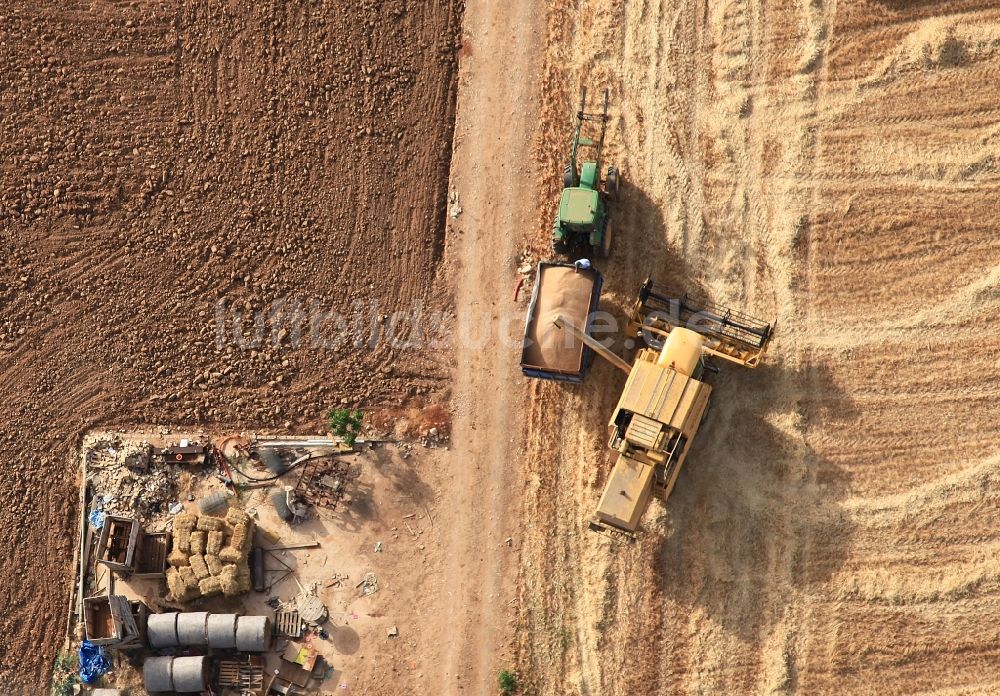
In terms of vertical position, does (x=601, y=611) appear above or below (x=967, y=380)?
below

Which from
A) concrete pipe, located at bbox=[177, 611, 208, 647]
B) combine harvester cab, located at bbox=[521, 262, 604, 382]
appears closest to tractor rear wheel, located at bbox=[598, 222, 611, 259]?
combine harvester cab, located at bbox=[521, 262, 604, 382]

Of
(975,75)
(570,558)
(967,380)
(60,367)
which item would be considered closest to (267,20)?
(60,367)

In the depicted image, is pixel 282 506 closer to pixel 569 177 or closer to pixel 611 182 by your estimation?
pixel 569 177

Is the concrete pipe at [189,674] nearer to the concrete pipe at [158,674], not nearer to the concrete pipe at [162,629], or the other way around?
the concrete pipe at [158,674]

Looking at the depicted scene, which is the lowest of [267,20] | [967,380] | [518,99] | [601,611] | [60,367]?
[601,611]

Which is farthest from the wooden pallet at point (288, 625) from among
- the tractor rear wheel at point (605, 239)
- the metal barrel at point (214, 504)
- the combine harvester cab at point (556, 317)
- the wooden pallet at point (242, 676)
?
the tractor rear wheel at point (605, 239)

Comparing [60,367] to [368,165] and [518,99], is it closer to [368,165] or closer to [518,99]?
[368,165]

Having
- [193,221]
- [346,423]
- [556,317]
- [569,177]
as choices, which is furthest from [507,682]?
[193,221]
